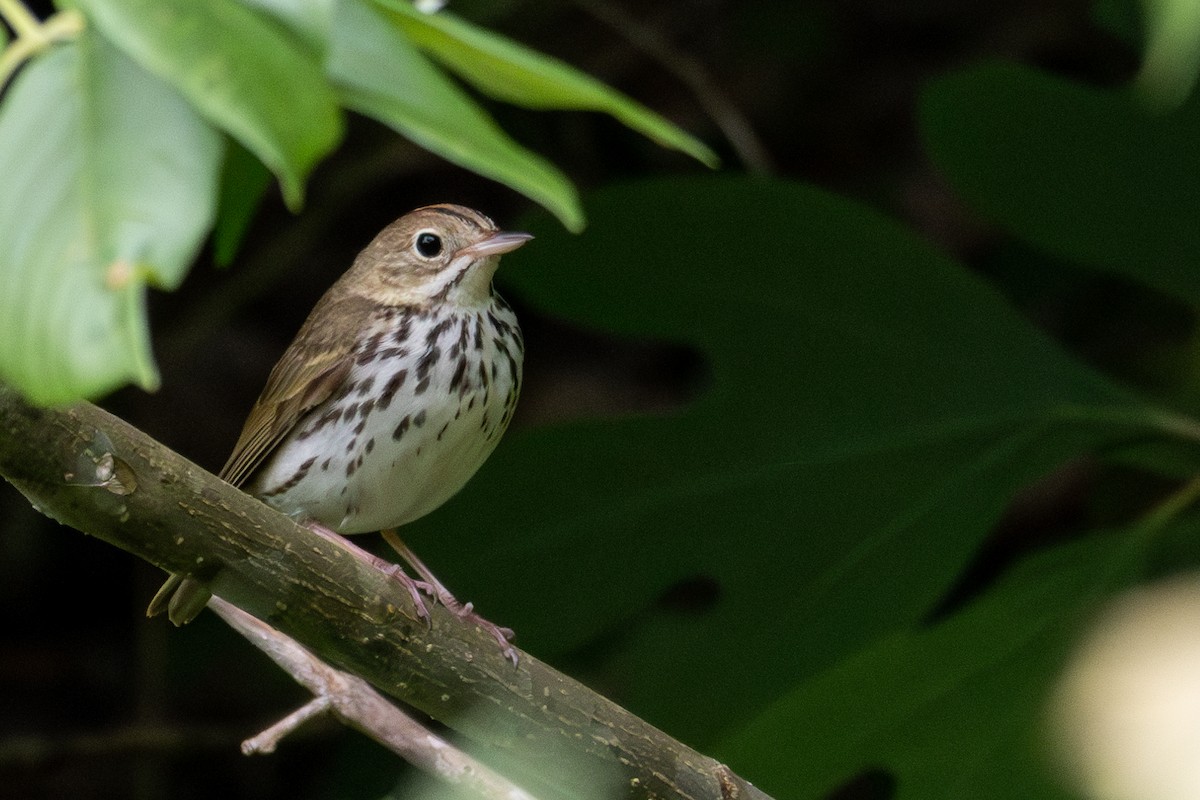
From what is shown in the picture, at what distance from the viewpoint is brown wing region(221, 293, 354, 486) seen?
7.32 feet

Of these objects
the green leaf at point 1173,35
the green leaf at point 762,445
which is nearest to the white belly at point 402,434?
the green leaf at point 762,445

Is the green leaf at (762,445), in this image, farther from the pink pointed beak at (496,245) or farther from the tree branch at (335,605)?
the tree branch at (335,605)

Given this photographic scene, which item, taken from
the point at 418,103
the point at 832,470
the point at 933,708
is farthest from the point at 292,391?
the point at 418,103

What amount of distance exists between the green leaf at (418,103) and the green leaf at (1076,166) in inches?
72.5

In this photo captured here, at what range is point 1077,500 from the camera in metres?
3.56

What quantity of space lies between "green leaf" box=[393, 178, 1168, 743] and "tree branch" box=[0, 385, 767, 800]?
755 mm

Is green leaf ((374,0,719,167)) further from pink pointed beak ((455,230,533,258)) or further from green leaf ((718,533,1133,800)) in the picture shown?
green leaf ((718,533,1133,800))

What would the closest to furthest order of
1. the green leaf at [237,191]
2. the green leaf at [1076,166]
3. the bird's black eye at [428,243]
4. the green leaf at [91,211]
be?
the green leaf at [91,211]
the green leaf at [237,191]
the bird's black eye at [428,243]
the green leaf at [1076,166]

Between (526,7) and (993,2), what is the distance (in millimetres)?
1215

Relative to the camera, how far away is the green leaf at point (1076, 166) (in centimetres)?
249

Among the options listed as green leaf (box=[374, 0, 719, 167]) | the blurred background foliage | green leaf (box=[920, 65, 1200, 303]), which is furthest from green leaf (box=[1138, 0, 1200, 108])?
green leaf (box=[920, 65, 1200, 303])

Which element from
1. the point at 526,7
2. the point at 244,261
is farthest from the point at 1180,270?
the point at 244,261

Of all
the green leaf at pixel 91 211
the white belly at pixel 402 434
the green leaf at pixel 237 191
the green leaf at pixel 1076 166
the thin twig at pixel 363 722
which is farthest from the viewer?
the green leaf at pixel 1076 166

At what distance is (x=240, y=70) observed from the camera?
75 centimetres
